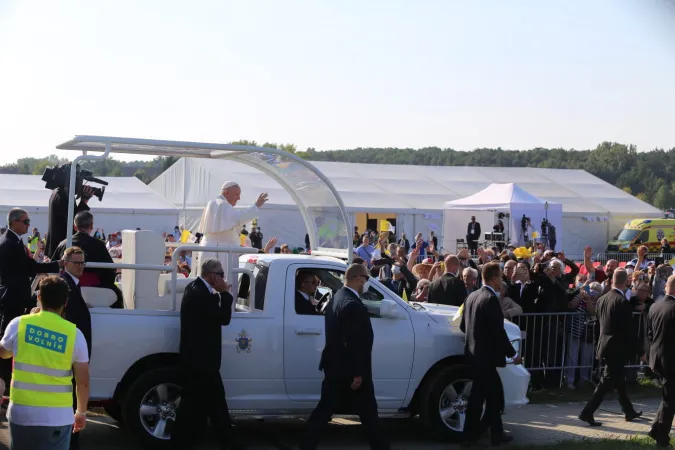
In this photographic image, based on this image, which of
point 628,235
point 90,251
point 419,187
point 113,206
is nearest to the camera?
point 90,251

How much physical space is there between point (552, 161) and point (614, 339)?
11516cm

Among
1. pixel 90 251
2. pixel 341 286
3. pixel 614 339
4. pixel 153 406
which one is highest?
pixel 90 251

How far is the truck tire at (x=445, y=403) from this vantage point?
859cm

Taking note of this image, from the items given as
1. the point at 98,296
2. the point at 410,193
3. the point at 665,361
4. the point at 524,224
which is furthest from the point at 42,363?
the point at 410,193

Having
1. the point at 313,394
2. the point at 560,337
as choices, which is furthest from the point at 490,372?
the point at 560,337

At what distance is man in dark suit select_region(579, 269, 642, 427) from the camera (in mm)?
9539

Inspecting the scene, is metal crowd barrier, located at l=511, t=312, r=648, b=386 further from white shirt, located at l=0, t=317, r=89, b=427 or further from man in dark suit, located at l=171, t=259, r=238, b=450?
white shirt, located at l=0, t=317, r=89, b=427

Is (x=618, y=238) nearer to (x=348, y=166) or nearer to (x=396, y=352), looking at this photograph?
(x=348, y=166)

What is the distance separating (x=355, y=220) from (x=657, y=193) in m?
73.7

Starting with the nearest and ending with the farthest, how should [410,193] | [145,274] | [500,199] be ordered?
[145,274] → [500,199] → [410,193]

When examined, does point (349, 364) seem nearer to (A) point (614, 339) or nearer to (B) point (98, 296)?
(B) point (98, 296)

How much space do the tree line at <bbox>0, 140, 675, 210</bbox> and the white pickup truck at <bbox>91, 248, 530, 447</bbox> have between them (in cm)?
9565

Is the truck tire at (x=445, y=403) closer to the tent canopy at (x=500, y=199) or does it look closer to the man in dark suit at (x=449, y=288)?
the man in dark suit at (x=449, y=288)

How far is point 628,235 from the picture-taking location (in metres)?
40.5
